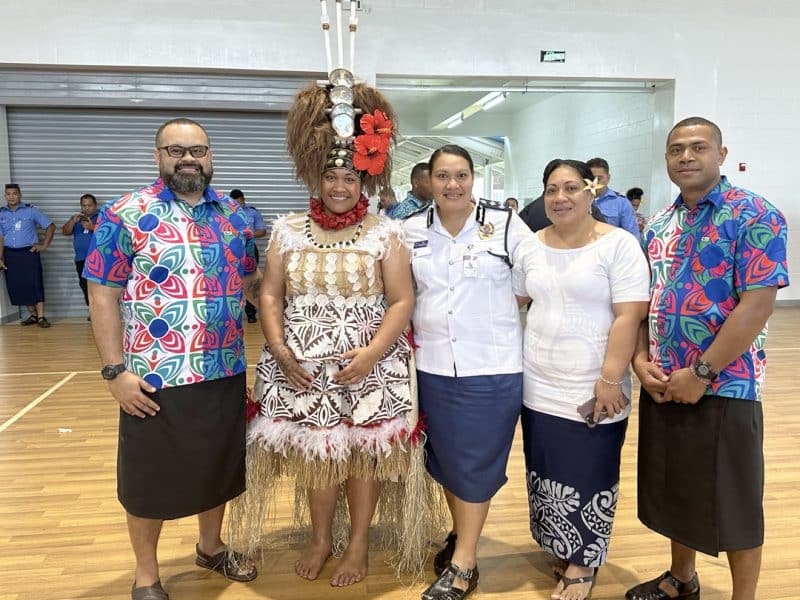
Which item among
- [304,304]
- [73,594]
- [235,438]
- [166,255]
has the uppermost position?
[166,255]

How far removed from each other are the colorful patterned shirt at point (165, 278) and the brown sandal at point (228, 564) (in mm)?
783

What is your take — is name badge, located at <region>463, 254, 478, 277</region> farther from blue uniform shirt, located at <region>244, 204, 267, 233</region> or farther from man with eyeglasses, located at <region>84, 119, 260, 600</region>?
blue uniform shirt, located at <region>244, 204, 267, 233</region>

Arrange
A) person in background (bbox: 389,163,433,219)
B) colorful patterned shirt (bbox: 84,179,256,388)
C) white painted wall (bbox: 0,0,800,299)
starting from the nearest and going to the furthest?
colorful patterned shirt (bbox: 84,179,256,388) < person in background (bbox: 389,163,433,219) < white painted wall (bbox: 0,0,800,299)

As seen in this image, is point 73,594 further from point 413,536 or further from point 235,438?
point 413,536

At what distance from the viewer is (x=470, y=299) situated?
88.6 inches

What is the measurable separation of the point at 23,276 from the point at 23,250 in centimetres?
33

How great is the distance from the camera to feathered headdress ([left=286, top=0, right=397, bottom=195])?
2.22 meters

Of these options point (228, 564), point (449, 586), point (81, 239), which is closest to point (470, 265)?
point (449, 586)

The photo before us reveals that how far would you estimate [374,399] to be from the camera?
7.49ft

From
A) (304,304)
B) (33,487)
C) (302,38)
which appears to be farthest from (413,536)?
(302,38)

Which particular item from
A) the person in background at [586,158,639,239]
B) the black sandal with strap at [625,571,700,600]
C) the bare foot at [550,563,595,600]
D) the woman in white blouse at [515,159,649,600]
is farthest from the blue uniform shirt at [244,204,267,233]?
the black sandal with strap at [625,571,700,600]

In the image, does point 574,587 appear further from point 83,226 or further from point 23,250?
point 23,250

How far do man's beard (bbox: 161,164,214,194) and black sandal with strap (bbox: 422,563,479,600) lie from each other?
1.60 meters

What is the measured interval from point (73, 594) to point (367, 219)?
1.73 metres
